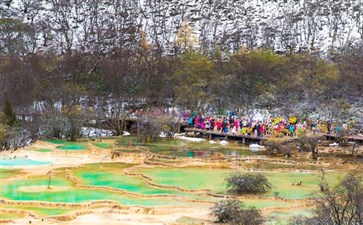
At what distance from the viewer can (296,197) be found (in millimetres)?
19031

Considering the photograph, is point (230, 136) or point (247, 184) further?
point (230, 136)

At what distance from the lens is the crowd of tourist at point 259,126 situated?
111 ft

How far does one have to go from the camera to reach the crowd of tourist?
33.9 meters

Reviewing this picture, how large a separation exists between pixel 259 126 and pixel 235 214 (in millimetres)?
19574

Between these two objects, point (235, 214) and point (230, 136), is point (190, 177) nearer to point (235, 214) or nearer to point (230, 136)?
point (235, 214)

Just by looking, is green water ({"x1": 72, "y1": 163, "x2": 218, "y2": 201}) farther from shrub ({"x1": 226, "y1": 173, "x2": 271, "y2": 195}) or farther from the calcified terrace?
shrub ({"x1": 226, "y1": 173, "x2": 271, "y2": 195})

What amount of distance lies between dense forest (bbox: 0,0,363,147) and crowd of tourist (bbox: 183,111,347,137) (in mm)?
3230

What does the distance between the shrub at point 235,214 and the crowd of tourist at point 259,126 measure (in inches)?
705

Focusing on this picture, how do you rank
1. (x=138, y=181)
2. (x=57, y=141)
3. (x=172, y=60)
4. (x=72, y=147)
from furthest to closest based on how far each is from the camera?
1. (x=172, y=60)
2. (x=57, y=141)
3. (x=72, y=147)
4. (x=138, y=181)

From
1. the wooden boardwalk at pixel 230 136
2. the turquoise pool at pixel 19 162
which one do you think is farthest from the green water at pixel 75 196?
the wooden boardwalk at pixel 230 136

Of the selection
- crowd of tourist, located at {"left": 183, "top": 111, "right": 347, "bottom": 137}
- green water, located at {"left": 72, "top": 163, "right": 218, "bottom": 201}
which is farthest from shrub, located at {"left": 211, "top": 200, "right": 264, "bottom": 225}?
crowd of tourist, located at {"left": 183, "top": 111, "right": 347, "bottom": 137}

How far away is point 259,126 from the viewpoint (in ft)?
112

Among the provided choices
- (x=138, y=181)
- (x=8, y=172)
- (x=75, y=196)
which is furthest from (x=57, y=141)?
(x=75, y=196)

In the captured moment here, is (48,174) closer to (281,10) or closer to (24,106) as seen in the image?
(24,106)
